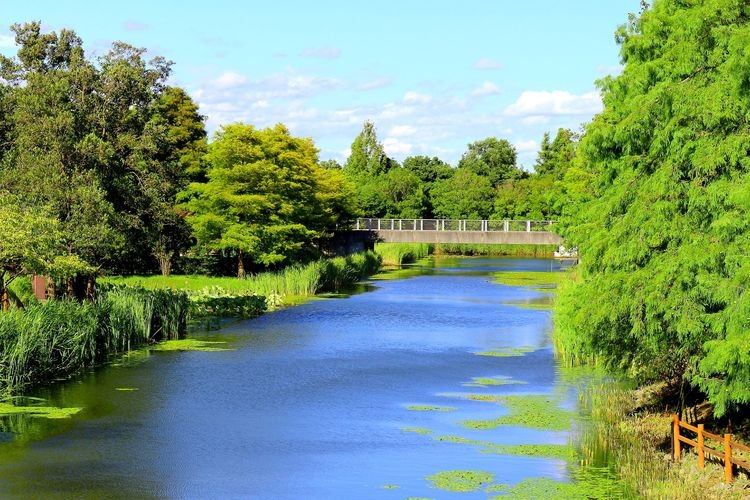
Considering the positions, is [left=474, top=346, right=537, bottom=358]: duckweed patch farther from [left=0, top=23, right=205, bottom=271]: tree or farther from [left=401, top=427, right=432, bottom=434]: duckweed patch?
[left=0, top=23, right=205, bottom=271]: tree

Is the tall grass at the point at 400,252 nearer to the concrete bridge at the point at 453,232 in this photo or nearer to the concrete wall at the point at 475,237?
the concrete bridge at the point at 453,232

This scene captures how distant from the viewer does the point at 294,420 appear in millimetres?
26703

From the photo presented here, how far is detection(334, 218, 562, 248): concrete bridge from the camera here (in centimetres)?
8344

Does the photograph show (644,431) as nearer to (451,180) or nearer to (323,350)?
(323,350)

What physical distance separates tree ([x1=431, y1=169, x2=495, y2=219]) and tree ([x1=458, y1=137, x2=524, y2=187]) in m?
13.7

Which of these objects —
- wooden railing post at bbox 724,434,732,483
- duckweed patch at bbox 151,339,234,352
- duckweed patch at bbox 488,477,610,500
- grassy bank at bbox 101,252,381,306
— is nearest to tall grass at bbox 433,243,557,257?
grassy bank at bbox 101,252,381,306

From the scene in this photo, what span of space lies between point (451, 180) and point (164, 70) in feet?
193

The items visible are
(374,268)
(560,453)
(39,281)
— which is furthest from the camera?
(374,268)

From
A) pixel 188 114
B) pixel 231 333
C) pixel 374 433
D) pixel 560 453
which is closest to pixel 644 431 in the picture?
pixel 560 453

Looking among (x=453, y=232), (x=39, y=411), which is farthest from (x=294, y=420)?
(x=453, y=232)

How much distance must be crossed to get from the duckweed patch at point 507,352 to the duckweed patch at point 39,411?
16.9 metres

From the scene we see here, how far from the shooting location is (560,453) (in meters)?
23.1

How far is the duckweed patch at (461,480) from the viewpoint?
2042cm

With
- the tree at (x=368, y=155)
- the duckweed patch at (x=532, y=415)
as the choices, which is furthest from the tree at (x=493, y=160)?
the duckweed patch at (x=532, y=415)
